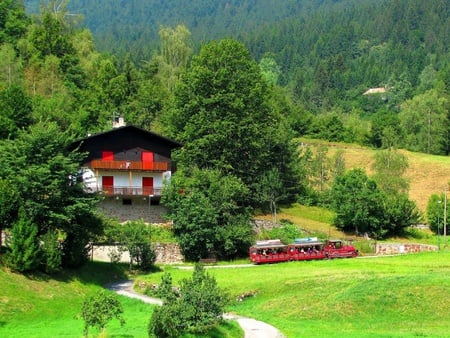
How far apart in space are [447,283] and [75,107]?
2538 inches

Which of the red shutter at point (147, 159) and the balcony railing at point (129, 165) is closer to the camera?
the balcony railing at point (129, 165)

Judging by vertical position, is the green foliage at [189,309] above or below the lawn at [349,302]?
above

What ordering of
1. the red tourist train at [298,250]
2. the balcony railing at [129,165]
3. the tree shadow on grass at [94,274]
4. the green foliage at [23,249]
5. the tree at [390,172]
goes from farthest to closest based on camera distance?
the tree at [390,172]
the balcony railing at [129,165]
the red tourist train at [298,250]
the tree shadow on grass at [94,274]
the green foliage at [23,249]

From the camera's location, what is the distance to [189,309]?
118 feet

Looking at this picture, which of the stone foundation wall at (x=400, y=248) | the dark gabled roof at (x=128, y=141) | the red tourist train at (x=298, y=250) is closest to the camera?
the red tourist train at (x=298, y=250)

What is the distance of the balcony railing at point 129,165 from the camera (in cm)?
7756

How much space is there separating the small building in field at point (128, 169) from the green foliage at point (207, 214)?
8.64ft

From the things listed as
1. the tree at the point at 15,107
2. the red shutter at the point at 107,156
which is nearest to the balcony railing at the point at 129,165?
the red shutter at the point at 107,156

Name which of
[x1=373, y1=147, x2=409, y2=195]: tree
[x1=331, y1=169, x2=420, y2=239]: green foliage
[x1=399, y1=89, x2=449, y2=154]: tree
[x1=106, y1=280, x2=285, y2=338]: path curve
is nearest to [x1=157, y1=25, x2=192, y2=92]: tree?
[x1=373, y1=147, x2=409, y2=195]: tree

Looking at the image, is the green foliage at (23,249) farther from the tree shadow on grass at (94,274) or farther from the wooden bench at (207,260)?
the wooden bench at (207,260)

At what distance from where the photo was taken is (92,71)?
122 metres

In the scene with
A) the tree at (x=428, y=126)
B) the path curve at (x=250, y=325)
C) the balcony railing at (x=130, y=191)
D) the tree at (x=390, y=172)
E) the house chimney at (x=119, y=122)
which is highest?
the tree at (x=428, y=126)

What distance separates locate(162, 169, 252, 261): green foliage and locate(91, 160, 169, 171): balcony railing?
2467 millimetres

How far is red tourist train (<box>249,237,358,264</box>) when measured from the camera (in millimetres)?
69562
